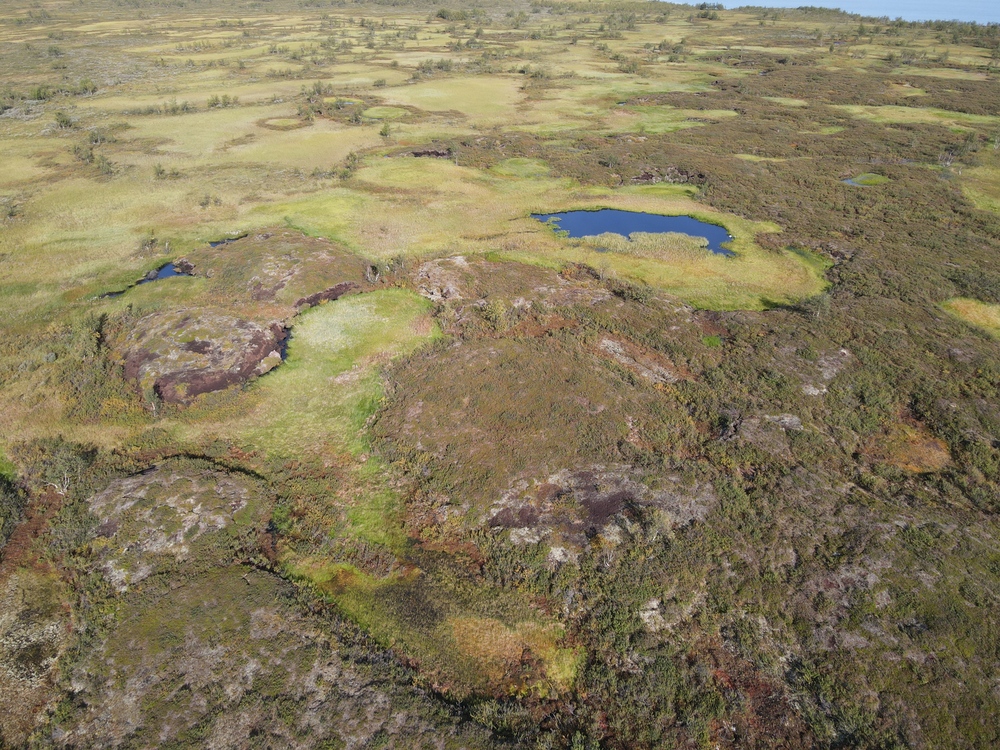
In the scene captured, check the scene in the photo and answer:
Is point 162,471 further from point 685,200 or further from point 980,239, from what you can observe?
point 980,239

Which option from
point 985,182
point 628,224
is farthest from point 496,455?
point 985,182

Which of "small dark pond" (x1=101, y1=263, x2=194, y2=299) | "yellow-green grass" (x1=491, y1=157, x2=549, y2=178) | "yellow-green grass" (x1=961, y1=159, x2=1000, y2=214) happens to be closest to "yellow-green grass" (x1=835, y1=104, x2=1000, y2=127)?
"yellow-green grass" (x1=961, y1=159, x2=1000, y2=214)

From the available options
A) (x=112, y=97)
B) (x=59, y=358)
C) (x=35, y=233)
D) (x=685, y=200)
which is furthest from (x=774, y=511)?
(x=112, y=97)

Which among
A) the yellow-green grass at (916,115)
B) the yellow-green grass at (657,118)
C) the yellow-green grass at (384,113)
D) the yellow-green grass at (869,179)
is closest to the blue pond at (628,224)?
the yellow-green grass at (869,179)

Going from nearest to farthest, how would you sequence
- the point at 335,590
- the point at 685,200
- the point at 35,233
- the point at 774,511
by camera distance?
the point at 335,590 < the point at 774,511 < the point at 35,233 < the point at 685,200

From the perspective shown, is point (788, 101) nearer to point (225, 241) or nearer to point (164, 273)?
point (225, 241)

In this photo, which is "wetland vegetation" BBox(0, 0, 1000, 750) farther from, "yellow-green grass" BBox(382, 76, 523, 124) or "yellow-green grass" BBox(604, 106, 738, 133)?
"yellow-green grass" BBox(382, 76, 523, 124)
